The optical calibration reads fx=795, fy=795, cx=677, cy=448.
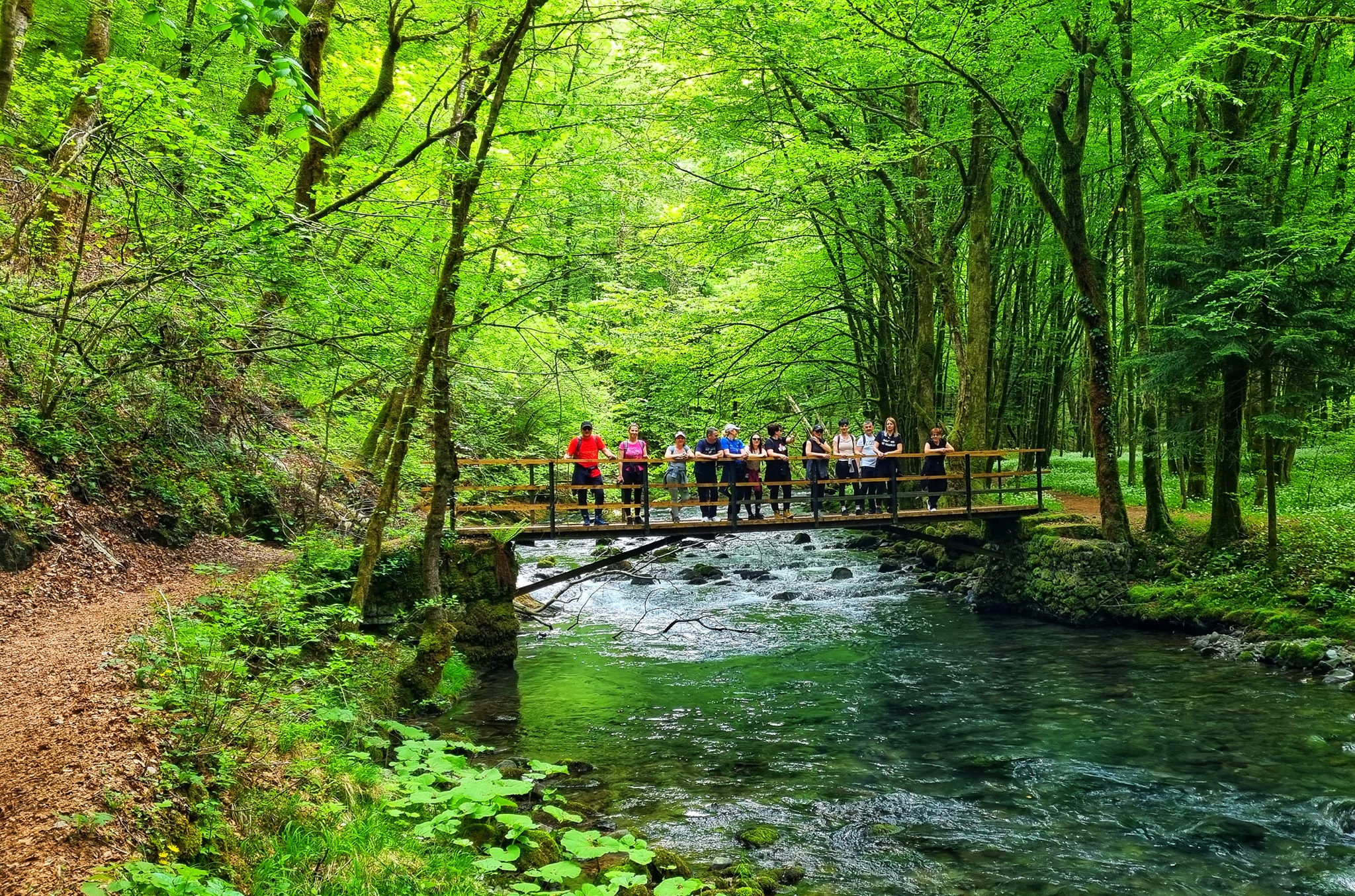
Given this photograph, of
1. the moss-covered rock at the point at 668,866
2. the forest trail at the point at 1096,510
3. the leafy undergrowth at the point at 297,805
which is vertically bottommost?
the moss-covered rock at the point at 668,866

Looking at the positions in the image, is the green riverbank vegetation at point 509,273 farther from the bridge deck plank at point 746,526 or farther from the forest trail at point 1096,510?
the bridge deck plank at point 746,526

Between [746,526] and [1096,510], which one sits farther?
[1096,510]

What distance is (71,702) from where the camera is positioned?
398 centimetres

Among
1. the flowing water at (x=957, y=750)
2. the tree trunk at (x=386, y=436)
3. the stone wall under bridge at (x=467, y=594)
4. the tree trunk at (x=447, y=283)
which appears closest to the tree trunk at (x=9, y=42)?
the tree trunk at (x=447, y=283)

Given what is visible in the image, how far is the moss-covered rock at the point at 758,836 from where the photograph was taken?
6004 millimetres

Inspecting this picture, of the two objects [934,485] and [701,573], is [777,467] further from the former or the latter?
[701,573]

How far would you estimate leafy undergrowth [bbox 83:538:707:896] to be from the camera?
341 centimetres

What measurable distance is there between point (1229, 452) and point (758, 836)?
32.1 ft

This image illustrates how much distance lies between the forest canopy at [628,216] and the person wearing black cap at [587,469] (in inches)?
55.9

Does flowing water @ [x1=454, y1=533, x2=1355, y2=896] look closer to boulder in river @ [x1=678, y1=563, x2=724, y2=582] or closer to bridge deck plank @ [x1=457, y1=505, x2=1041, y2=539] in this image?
bridge deck plank @ [x1=457, y1=505, x2=1041, y2=539]

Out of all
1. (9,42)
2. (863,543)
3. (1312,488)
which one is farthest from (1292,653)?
(9,42)

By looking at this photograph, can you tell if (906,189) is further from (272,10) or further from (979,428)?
(272,10)

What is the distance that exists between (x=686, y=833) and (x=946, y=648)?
680 cm

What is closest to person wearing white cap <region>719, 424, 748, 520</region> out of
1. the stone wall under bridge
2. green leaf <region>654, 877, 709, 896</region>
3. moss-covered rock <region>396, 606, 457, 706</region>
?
the stone wall under bridge
